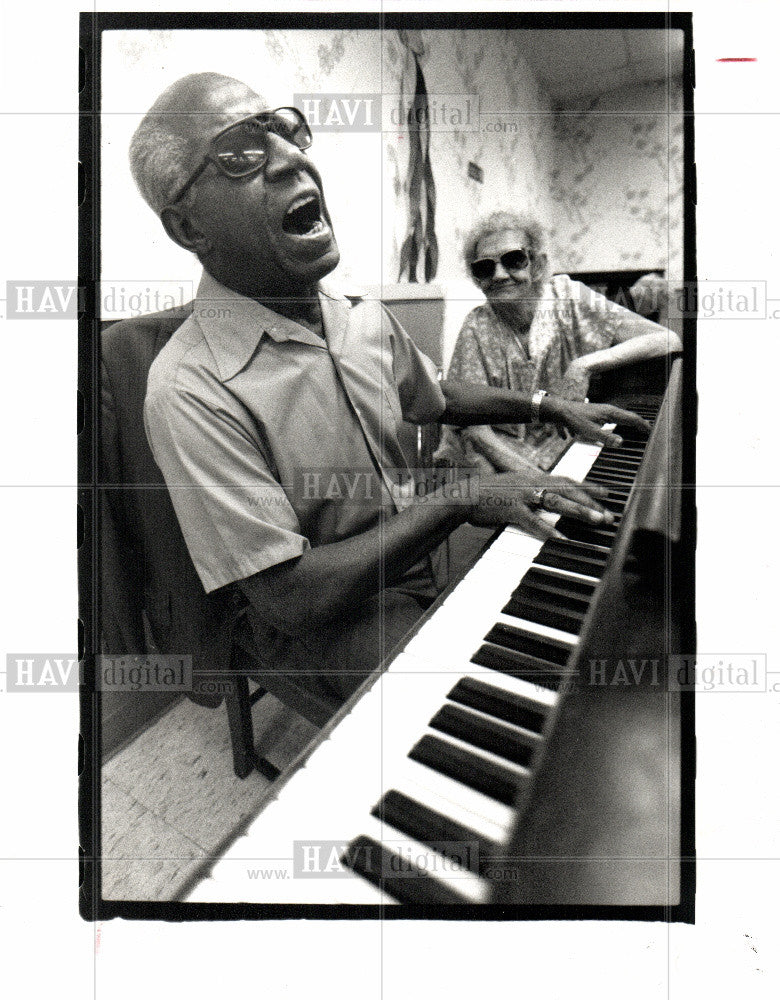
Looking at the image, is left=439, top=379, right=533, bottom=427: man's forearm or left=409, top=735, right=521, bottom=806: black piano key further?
left=439, top=379, right=533, bottom=427: man's forearm

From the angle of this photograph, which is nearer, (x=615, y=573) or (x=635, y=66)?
(x=615, y=573)

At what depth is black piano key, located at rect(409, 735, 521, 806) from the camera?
2.50 feet

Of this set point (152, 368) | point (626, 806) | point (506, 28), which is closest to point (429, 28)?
point (506, 28)

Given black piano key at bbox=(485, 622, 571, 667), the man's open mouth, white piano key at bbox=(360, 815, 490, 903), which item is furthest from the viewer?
the man's open mouth

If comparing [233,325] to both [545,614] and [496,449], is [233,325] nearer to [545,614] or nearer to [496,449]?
[496,449]

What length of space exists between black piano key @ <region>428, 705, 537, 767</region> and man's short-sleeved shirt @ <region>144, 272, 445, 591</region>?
274 mm

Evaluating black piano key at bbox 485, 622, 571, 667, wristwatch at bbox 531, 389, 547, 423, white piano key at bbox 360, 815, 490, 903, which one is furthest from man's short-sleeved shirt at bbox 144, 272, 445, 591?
white piano key at bbox 360, 815, 490, 903

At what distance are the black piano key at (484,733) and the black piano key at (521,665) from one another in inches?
2.5

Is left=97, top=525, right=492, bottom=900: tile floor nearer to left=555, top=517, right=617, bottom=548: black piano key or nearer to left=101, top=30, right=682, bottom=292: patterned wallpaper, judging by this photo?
left=555, top=517, right=617, bottom=548: black piano key

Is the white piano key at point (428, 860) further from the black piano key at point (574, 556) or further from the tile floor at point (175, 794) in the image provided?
the black piano key at point (574, 556)

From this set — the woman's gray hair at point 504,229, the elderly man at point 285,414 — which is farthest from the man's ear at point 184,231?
the woman's gray hair at point 504,229

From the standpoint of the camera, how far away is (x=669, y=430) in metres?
0.96
